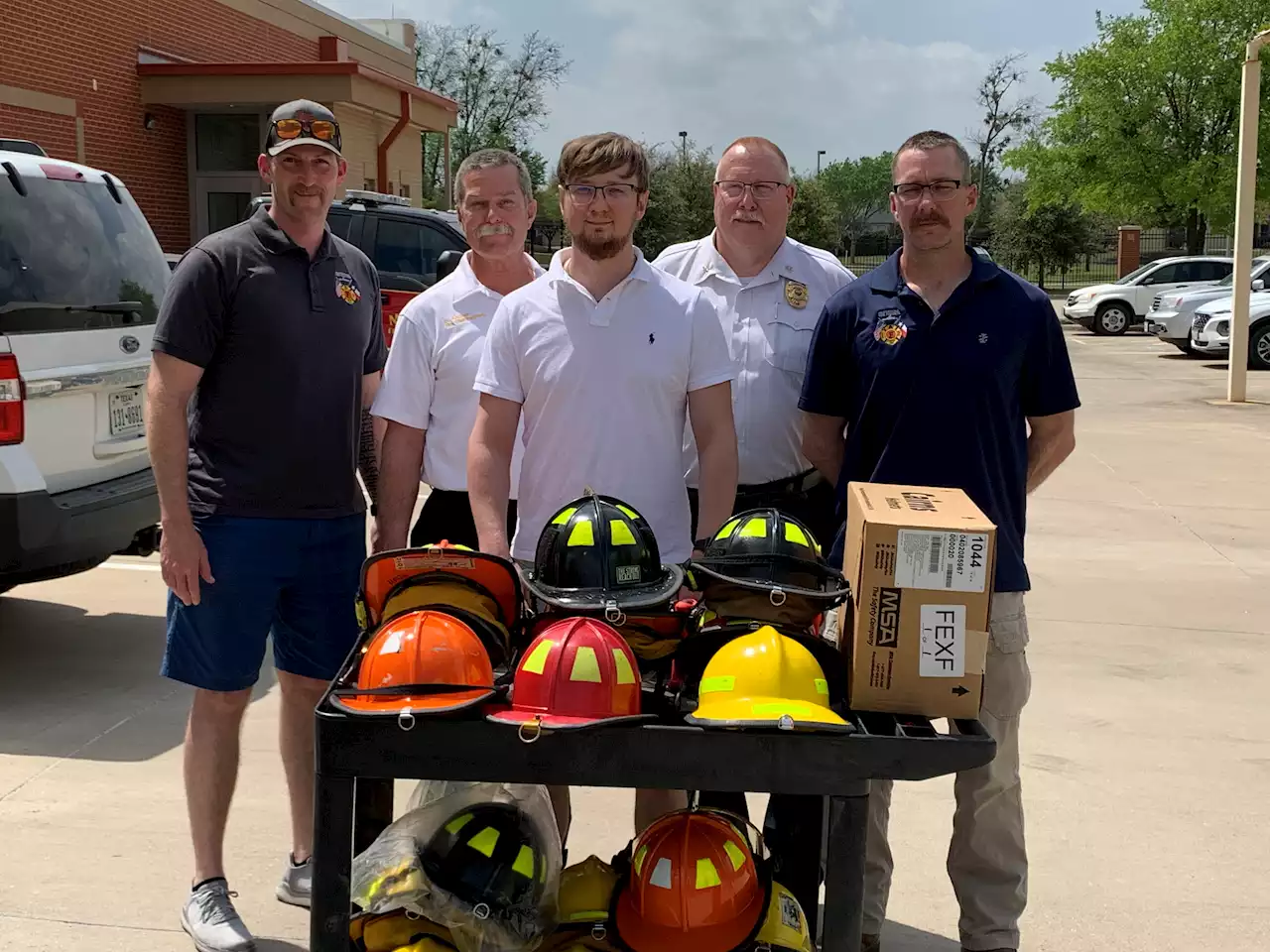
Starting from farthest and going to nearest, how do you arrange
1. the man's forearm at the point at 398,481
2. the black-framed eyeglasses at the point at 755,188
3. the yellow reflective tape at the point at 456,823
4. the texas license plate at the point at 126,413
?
1. the texas license plate at the point at 126,413
2. the black-framed eyeglasses at the point at 755,188
3. the man's forearm at the point at 398,481
4. the yellow reflective tape at the point at 456,823

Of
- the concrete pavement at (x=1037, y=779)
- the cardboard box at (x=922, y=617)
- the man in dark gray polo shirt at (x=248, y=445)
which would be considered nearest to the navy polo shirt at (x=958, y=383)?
the cardboard box at (x=922, y=617)

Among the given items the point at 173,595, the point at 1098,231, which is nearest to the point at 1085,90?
the point at 1098,231

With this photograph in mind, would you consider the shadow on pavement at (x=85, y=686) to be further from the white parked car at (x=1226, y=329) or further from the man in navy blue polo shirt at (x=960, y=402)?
the white parked car at (x=1226, y=329)

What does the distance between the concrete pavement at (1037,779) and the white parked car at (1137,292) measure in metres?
20.7

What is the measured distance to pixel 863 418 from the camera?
10.8 ft

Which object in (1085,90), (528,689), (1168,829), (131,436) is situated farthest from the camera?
(1085,90)

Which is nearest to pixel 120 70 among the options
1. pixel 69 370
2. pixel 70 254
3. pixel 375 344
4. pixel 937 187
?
pixel 70 254

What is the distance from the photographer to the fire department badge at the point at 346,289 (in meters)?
3.47

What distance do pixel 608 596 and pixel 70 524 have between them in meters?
3.28

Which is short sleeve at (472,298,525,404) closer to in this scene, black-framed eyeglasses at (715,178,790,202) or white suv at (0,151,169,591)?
black-framed eyeglasses at (715,178,790,202)

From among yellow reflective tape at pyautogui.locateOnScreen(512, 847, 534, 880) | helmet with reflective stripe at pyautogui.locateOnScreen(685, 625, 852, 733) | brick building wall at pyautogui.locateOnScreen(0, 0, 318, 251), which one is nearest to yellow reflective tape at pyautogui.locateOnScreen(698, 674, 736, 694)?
helmet with reflective stripe at pyautogui.locateOnScreen(685, 625, 852, 733)

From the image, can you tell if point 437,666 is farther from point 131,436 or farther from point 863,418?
point 131,436

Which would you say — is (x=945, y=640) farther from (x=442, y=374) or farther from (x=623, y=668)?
(x=442, y=374)

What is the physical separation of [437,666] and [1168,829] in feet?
9.92
